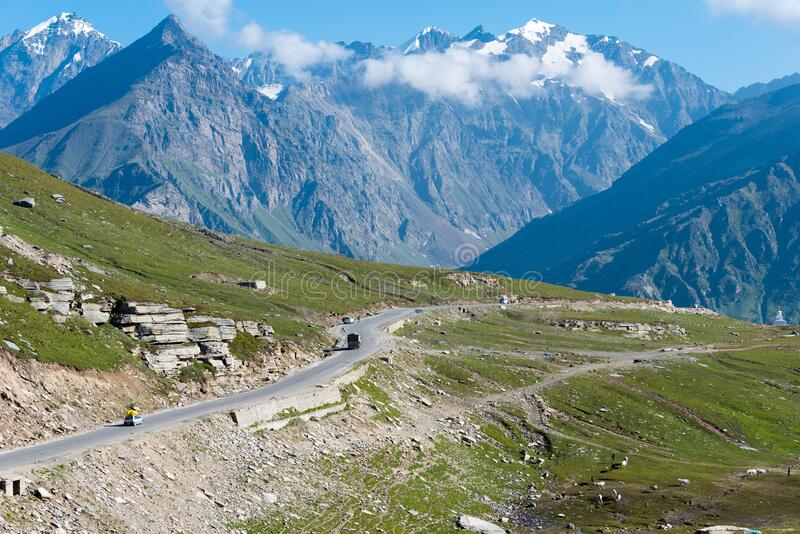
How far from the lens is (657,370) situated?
130250mm

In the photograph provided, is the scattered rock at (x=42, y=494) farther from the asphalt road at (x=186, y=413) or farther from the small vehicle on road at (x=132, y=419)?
the small vehicle on road at (x=132, y=419)

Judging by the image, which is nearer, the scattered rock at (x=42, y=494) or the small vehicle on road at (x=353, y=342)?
the scattered rock at (x=42, y=494)

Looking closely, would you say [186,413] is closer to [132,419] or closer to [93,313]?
[132,419]

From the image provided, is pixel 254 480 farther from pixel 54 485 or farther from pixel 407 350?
pixel 407 350

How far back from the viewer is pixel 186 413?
6656cm

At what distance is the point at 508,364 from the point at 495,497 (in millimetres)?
50422

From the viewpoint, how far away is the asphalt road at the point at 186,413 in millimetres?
50906

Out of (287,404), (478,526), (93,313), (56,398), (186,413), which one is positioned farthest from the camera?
(93,313)

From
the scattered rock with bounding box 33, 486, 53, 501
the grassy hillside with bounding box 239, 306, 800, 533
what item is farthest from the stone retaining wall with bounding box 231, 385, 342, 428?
the scattered rock with bounding box 33, 486, 53, 501

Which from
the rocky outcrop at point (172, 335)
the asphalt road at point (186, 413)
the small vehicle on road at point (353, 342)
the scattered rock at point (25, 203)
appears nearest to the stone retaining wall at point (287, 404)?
the asphalt road at point (186, 413)

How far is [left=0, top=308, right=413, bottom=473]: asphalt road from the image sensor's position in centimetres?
5091

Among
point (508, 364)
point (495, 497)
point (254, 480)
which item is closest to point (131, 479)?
point (254, 480)

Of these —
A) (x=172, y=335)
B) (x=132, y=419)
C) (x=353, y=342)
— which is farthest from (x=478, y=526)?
(x=353, y=342)

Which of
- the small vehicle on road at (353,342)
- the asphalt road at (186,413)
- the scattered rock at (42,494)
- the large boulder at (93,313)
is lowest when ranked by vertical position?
the scattered rock at (42,494)
